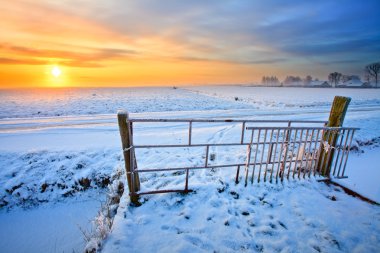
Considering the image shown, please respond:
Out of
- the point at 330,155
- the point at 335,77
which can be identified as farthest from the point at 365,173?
the point at 335,77

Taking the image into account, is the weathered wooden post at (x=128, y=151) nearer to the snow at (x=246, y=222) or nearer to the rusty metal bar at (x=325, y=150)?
the snow at (x=246, y=222)

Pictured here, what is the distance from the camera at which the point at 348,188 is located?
4.76 meters

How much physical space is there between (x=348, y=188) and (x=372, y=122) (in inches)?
412

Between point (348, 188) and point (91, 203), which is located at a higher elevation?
point (348, 188)

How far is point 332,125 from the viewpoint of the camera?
517cm

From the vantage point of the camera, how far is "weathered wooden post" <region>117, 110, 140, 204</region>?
364 cm

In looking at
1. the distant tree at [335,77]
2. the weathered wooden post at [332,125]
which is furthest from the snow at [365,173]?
the distant tree at [335,77]

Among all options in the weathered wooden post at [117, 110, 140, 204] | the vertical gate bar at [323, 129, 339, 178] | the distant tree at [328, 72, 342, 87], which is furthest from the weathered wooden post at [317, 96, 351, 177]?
the distant tree at [328, 72, 342, 87]

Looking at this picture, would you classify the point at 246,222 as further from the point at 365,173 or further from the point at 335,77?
the point at 335,77

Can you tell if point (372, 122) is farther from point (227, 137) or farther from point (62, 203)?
point (62, 203)

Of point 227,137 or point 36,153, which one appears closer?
point 36,153

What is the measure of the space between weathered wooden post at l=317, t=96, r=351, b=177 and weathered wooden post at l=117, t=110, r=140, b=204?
15.3 feet

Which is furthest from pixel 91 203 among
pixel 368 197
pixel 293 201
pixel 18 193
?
pixel 368 197

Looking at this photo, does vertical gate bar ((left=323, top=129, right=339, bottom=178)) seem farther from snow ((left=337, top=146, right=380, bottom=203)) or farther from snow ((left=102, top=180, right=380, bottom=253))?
snow ((left=102, top=180, right=380, bottom=253))
